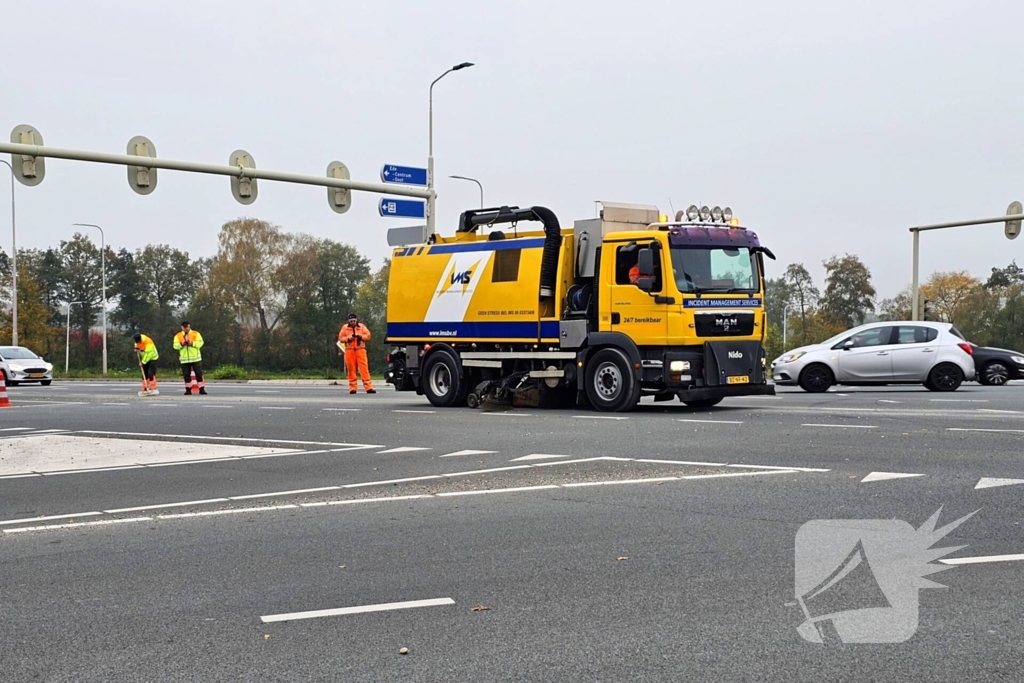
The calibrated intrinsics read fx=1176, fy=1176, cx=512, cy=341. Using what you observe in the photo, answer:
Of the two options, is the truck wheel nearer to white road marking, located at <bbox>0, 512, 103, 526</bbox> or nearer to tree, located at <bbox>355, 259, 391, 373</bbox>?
white road marking, located at <bbox>0, 512, 103, 526</bbox>

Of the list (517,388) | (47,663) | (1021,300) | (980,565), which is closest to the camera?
(47,663)

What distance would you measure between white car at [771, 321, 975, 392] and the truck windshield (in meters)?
6.46

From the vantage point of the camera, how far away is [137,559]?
7312 mm

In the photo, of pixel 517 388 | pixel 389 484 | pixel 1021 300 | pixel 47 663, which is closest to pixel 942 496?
pixel 389 484

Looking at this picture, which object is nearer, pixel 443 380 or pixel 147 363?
pixel 443 380

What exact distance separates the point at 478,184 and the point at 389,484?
3321 cm

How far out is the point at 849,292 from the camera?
3595 inches

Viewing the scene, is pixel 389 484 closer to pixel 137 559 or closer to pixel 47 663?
pixel 137 559

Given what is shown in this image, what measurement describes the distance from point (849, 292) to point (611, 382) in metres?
77.0

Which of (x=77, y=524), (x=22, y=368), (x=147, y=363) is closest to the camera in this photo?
(x=77, y=524)

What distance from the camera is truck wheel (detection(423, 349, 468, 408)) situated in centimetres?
2078

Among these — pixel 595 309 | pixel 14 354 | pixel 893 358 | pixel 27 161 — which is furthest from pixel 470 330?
pixel 14 354

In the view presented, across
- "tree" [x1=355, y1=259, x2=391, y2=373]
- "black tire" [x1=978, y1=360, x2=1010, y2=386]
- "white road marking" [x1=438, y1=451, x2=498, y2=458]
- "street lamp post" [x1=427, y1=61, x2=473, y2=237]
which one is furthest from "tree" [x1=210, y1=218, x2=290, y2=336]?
"white road marking" [x1=438, y1=451, x2=498, y2=458]

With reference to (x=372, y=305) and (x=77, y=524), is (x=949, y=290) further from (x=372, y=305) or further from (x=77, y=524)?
(x=77, y=524)
